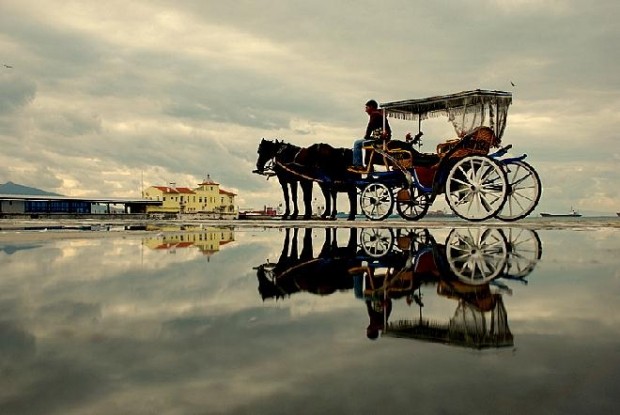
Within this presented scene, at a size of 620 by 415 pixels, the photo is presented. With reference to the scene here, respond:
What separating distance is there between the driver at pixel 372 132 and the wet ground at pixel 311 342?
1014 centimetres

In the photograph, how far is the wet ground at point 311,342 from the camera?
4.65 ft

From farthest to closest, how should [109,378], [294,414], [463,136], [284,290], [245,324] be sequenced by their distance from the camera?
[463,136], [284,290], [245,324], [109,378], [294,414]

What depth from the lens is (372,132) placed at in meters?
14.4

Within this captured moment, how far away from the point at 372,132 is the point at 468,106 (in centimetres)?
302

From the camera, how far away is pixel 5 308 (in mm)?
2861

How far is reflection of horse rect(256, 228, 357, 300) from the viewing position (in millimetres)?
3508

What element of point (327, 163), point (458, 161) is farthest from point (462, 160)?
point (327, 163)

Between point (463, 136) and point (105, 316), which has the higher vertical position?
point (463, 136)

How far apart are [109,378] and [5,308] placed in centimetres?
174

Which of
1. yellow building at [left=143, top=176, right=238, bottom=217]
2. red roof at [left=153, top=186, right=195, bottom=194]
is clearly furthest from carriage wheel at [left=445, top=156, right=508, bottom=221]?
red roof at [left=153, top=186, right=195, bottom=194]

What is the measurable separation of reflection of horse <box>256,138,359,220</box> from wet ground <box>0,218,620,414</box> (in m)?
12.8

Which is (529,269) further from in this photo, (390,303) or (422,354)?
(422,354)

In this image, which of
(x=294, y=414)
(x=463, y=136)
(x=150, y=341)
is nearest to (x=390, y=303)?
(x=150, y=341)

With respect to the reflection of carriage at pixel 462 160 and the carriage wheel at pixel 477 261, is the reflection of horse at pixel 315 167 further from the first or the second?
the carriage wheel at pixel 477 261
